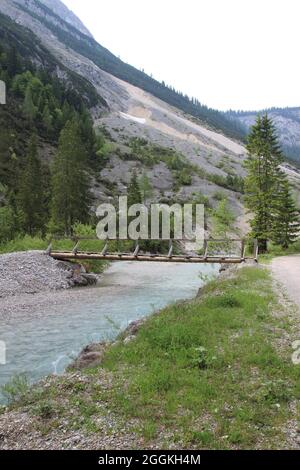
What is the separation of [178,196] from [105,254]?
64867mm

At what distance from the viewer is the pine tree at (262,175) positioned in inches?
1597

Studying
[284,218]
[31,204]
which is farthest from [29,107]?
[284,218]

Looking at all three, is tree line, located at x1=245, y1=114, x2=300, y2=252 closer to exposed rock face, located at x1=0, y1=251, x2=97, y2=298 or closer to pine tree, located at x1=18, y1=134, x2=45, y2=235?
exposed rock face, located at x1=0, y1=251, x2=97, y2=298

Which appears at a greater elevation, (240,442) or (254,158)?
(254,158)

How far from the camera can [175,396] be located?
8852 mm

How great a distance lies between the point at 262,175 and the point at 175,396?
116ft

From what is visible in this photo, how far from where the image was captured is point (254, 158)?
4216 cm

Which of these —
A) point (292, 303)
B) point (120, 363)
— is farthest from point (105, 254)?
point (120, 363)

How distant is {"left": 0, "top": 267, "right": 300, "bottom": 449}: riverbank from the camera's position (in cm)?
759

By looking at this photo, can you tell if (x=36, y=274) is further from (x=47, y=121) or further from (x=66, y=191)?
(x=47, y=121)

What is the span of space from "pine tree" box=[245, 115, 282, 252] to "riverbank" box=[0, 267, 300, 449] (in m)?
28.7

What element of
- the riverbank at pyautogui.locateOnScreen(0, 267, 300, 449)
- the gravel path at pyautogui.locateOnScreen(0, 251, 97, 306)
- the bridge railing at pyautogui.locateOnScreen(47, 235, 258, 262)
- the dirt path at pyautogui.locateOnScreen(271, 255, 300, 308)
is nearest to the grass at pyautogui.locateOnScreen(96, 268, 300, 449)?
the riverbank at pyautogui.locateOnScreen(0, 267, 300, 449)

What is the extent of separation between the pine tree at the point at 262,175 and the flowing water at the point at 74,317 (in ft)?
33.7
